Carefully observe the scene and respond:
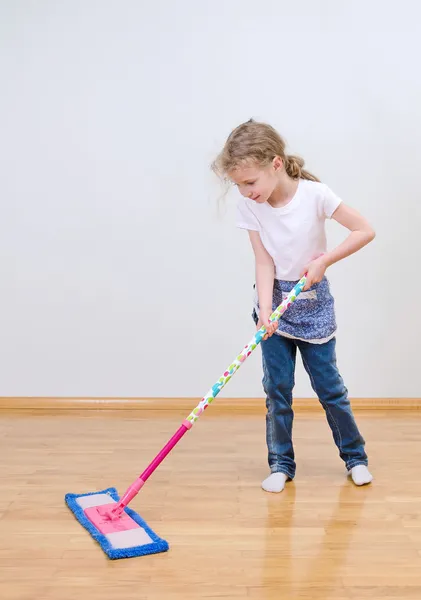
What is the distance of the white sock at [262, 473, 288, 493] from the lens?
181cm

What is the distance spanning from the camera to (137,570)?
4.50ft

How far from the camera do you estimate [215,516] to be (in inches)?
64.8

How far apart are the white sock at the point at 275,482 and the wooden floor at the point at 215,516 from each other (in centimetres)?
2

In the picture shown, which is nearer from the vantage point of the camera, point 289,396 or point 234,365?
point 234,365

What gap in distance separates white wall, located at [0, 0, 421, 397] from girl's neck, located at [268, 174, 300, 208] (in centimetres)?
84

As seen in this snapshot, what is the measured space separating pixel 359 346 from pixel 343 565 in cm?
139

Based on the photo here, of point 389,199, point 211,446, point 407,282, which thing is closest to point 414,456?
point 211,446

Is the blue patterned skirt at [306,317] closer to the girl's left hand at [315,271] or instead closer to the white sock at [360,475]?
the girl's left hand at [315,271]

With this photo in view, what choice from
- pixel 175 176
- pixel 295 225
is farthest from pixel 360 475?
pixel 175 176

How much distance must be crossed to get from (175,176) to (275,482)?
1.21 metres

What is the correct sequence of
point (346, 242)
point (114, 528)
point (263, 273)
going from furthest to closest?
point (263, 273) < point (346, 242) < point (114, 528)

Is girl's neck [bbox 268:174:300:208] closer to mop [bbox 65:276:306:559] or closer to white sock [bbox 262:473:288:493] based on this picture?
mop [bbox 65:276:306:559]

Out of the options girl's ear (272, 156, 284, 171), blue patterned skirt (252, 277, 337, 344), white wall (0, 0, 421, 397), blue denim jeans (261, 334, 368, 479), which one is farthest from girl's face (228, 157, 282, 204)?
white wall (0, 0, 421, 397)

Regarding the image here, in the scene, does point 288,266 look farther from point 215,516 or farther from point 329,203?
point 215,516
